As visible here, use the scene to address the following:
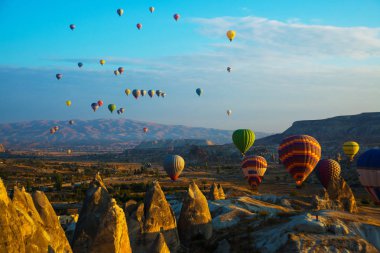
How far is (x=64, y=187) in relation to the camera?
6094cm

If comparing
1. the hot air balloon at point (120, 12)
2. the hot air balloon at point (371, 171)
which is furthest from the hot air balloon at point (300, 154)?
the hot air balloon at point (120, 12)

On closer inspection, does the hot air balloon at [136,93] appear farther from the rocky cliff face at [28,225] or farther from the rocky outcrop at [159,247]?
the rocky outcrop at [159,247]

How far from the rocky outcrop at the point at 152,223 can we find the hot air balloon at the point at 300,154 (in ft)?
81.3

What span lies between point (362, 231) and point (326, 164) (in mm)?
23374

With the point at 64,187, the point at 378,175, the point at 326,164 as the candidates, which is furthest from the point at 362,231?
the point at 64,187

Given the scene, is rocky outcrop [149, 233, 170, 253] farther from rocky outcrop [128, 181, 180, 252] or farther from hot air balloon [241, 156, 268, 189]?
hot air balloon [241, 156, 268, 189]

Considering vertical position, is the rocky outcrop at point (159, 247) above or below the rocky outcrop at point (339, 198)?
above

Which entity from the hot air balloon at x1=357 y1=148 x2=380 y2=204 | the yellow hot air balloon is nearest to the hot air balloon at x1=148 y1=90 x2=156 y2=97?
the yellow hot air balloon

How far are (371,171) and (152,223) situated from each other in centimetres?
2238

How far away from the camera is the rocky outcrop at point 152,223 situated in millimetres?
18789

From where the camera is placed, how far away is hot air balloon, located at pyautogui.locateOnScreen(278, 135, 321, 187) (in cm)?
4206

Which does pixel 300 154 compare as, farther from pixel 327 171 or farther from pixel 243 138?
pixel 243 138

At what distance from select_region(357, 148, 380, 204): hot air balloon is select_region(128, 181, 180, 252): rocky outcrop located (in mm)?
20663

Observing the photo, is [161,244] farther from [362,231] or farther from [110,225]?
[362,231]
